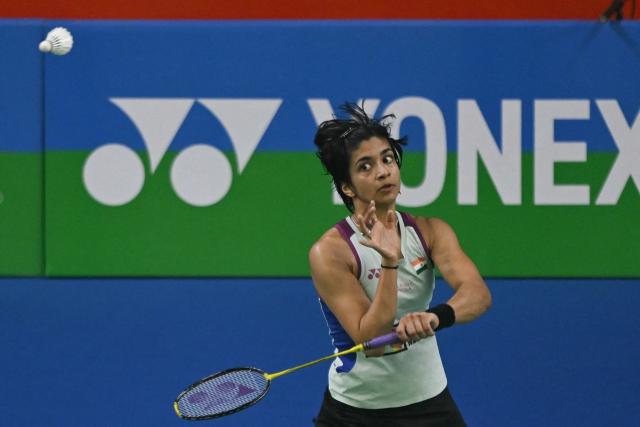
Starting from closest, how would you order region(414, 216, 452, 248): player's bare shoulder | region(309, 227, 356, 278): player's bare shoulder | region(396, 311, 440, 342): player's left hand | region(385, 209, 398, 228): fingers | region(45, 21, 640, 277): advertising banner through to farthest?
region(396, 311, 440, 342): player's left hand → region(385, 209, 398, 228): fingers → region(309, 227, 356, 278): player's bare shoulder → region(414, 216, 452, 248): player's bare shoulder → region(45, 21, 640, 277): advertising banner

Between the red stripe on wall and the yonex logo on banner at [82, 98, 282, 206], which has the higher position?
the red stripe on wall

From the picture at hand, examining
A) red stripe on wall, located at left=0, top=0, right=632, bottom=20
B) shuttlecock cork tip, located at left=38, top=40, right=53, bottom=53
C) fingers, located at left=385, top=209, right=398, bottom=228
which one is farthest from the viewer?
red stripe on wall, located at left=0, top=0, right=632, bottom=20

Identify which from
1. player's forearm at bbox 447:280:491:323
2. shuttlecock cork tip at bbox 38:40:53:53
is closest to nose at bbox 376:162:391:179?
player's forearm at bbox 447:280:491:323

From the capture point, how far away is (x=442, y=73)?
164 inches

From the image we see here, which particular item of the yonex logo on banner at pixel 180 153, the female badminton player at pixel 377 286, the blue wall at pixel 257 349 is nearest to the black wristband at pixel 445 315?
the female badminton player at pixel 377 286

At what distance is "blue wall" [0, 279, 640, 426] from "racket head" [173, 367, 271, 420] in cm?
93

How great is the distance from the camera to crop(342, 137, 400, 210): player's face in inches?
122

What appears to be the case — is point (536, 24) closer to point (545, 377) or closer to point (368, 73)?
point (368, 73)

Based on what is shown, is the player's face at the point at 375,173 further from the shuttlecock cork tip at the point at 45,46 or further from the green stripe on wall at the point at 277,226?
the shuttlecock cork tip at the point at 45,46

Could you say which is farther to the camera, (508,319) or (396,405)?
(508,319)

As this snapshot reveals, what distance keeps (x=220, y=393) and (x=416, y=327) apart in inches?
28.0

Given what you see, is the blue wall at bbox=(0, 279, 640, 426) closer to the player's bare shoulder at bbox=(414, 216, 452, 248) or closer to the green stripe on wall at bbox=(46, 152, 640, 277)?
the green stripe on wall at bbox=(46, 152, 640, 277)

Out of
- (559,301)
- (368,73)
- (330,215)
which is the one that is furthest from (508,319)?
(368,73)

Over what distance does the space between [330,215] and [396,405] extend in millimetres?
1230
